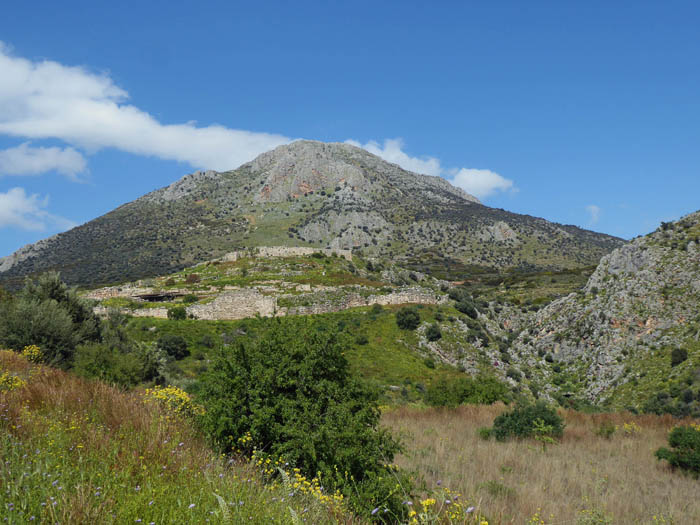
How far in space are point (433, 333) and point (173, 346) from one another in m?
22.4

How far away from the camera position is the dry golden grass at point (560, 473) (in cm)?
569

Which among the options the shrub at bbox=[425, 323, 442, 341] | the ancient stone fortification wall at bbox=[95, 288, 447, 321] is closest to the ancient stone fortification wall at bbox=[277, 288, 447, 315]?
the ancient stone fortification wall at bbox=[95, 288, 447, 321]

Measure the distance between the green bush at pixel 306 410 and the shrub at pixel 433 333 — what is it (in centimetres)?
3247

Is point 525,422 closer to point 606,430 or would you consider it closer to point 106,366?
point 606,430

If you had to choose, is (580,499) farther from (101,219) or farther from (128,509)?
(101,219)

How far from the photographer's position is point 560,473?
745 centimetres

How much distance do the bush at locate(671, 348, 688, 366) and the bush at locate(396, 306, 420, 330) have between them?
66.4 ft

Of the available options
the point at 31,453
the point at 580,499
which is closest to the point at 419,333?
the point at 580,499

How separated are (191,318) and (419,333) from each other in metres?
25.4

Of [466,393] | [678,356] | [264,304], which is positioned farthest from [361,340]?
[678,356]

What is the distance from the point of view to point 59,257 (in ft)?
445

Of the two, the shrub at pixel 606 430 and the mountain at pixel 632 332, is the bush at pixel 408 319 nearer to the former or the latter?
the mountain at pixel 632 332

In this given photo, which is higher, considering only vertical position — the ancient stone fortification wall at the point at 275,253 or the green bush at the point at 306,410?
the ancient stone fortification wall at the point at 275,253

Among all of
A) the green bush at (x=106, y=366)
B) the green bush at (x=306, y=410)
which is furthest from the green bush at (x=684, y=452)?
the green bush at (x=106, y=366)
